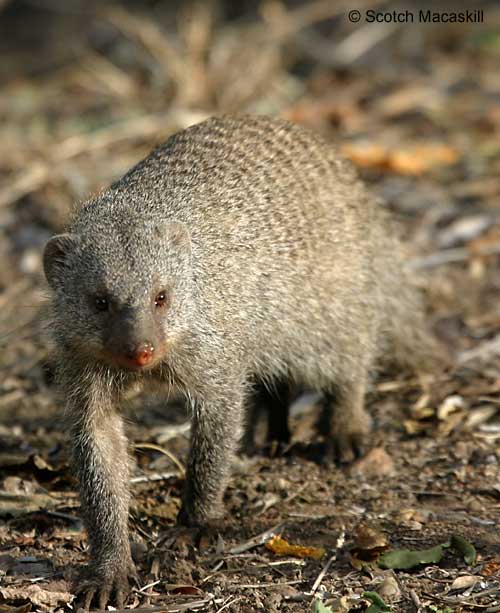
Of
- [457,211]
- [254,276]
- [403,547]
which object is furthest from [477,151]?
[403,547]

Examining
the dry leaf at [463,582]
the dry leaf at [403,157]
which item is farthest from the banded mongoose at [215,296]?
the dry leaf at [403,157]

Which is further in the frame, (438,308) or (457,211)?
(457,211)

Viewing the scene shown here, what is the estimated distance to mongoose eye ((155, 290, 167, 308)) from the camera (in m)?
3.56

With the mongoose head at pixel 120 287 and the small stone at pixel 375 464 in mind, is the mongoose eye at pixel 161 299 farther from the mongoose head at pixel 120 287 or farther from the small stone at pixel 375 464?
the small stone at pixel 375 464

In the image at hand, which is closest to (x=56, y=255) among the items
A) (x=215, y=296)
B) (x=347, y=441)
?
(x=215, y=296)

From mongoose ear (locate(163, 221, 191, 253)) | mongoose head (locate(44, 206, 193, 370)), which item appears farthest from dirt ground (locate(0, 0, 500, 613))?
mongoose ear (locate(163, 221, 191, 253))

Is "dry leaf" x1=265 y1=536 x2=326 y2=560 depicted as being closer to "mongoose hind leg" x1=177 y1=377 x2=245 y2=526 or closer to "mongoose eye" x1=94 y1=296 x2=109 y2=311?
"mongoose hind leg" x1=177 y1=377 x2=245 y2=526

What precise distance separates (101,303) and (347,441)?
5.15 feet

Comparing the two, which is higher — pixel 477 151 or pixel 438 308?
pixel 477 151

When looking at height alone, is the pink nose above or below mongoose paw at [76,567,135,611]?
above

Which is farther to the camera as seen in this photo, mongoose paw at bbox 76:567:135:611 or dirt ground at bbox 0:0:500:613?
dirt ground at bbox 0:0:500:613

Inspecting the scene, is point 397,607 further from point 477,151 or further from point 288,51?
point 288,51

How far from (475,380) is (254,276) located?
60.0 inches

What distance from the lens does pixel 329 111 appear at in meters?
7.88
